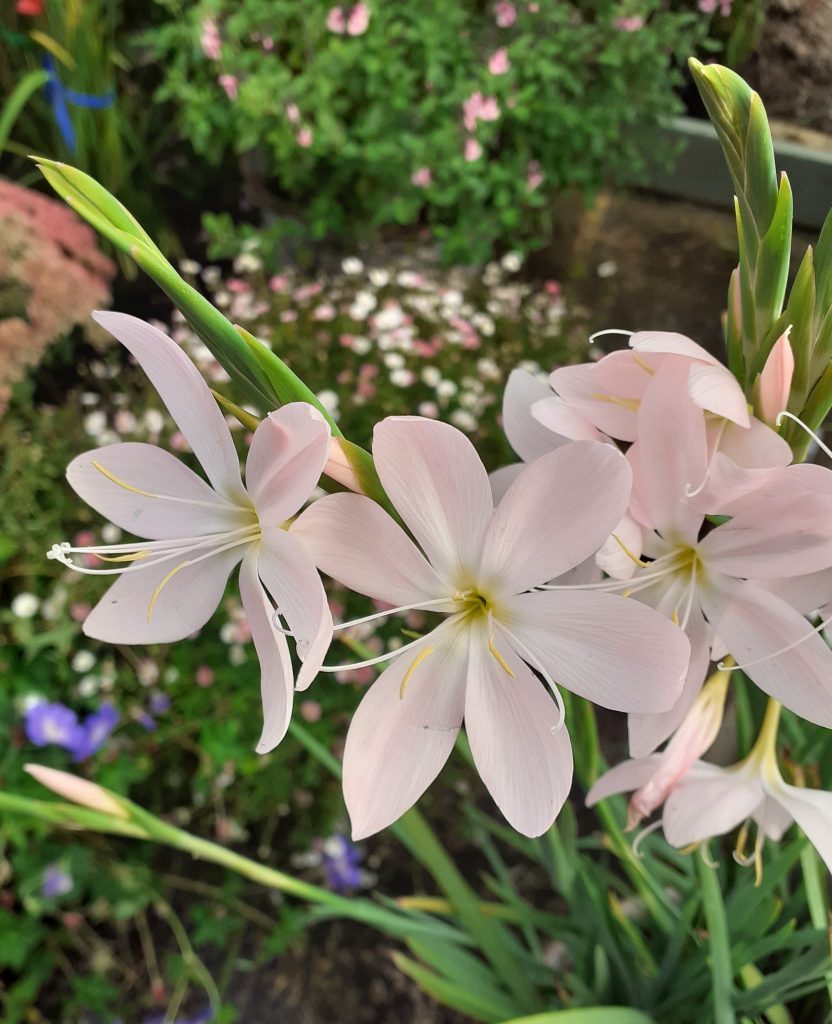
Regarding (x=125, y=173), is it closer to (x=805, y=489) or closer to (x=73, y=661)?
(x=73, y=661)

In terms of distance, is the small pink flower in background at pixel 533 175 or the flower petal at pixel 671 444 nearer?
the flower petal at pixel 671 444

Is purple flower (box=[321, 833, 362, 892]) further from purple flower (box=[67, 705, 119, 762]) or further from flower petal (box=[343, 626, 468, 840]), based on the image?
flower petal (box=[343, 626, 468, 840])

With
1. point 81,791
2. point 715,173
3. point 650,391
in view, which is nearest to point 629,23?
point 715,173

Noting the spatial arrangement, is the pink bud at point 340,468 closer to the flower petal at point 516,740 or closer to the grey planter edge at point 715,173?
the flower petal at point 516,740

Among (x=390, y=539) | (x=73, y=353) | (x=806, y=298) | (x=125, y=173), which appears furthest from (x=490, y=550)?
(x=125, y=173)

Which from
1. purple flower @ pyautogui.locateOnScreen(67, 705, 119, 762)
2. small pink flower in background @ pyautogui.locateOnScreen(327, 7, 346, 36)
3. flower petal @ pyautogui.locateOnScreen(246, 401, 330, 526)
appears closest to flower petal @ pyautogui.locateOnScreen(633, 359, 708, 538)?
flower petal @ pyautogui.locateOnScreen(246, 401, 330, 526)

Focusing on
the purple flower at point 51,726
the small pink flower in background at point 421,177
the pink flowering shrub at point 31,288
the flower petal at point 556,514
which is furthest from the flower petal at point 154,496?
the small pink flower in background at point 421,177
